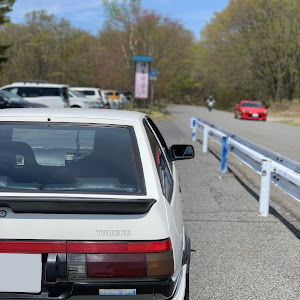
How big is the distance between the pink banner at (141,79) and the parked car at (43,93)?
10303 millimetres

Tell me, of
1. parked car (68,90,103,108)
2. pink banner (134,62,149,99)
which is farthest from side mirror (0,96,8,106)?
pink banner (134,62,149,99)

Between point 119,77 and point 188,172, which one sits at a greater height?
point 119,77

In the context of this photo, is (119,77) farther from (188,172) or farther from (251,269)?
(251,269)

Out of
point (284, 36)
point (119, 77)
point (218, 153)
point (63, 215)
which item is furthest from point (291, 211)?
point (284, 36)

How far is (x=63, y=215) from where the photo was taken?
2.44 meters

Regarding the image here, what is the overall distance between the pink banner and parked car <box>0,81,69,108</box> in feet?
33.8

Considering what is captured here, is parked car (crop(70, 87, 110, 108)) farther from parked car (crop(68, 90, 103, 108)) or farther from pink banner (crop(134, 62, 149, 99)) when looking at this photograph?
parked car (crop(68, 90, 103, 108))

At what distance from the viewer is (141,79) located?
106 ft

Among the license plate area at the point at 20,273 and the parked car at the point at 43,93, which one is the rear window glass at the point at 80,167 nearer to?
the license plate area at the point at 20,273

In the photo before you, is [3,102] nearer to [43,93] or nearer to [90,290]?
[43,93]

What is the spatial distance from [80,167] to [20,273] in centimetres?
77

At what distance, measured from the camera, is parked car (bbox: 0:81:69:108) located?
22219mm

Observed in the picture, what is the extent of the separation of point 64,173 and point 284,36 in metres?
56.0

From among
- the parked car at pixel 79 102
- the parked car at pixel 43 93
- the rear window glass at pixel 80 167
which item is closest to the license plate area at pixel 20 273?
the rear window glass at pixel 80 167
